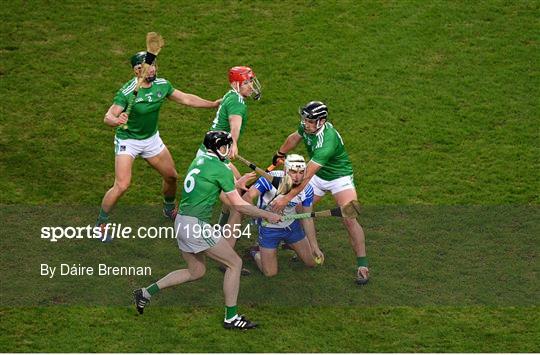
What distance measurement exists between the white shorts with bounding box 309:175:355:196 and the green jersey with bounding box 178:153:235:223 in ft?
7.07

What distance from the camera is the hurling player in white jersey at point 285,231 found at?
17.1 meters

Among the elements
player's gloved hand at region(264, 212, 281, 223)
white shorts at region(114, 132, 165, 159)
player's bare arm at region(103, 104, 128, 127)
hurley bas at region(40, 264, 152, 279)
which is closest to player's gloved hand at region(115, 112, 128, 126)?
player's bare arm at region(103, 104, 128, 127)

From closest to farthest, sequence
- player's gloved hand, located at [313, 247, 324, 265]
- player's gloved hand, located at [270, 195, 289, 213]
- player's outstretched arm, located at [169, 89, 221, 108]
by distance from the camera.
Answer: player's gloved hand, located at [270, 195, 289, 213]
player's gloved hand, located at [313, 247, 324, 265]
player's outstretched arm, located at [169, 89, 221, 108]

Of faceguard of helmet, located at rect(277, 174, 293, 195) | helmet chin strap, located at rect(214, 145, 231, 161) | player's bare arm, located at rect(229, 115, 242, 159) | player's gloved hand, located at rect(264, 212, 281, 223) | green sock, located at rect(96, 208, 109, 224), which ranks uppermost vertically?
helmet chin strap, located at rect(214, 145, 231, 161)

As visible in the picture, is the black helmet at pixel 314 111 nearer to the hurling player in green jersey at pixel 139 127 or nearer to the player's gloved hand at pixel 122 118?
the hurling player in green jersey at pixel 139 127

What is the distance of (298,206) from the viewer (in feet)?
57.1

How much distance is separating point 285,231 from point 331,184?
1.04m

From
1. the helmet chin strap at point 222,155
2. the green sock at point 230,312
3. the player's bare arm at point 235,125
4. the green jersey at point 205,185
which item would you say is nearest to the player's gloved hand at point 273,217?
the green jersey at point 205,185

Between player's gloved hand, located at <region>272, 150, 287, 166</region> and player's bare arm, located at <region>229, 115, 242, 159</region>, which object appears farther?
player's gloved hand, located at <region>272, 150, 287, 166</region>

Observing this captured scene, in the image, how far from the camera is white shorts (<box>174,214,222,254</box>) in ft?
51.4

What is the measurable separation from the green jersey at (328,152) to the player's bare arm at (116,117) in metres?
2.56

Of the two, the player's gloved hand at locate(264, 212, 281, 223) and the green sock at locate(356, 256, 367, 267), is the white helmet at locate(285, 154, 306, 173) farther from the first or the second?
the green sock at locate(356, 256, 367, 267)

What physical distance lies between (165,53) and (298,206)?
22.1 ft

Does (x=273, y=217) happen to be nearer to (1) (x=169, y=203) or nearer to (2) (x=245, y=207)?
(2) (x=245, y=207)
